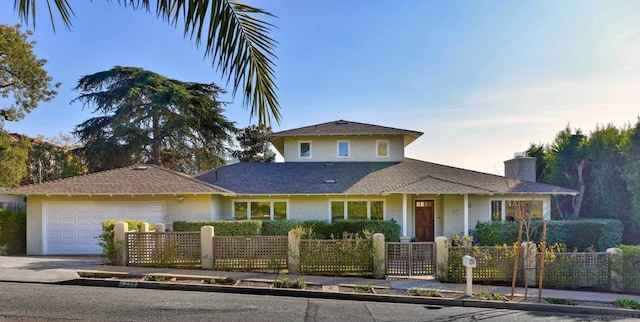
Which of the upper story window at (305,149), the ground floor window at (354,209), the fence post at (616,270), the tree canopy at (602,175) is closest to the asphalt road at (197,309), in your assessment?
the fence post at (616,270)

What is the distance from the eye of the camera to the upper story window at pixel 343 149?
894 inches

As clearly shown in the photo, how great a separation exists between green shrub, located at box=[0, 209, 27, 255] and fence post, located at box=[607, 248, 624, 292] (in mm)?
22209

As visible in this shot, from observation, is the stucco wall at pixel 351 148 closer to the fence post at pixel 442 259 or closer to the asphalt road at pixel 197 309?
the fence post at pixel 442 259

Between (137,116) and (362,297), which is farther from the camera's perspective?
(137,116)

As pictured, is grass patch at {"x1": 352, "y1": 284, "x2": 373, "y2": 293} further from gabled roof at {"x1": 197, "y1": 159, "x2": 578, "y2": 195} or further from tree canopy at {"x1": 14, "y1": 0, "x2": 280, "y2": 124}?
tree canopy at {"x1": 14, "y1": 0, "x2": 280, "y2": 124}

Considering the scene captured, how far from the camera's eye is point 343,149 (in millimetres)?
22750

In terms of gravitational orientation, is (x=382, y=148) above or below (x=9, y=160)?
above

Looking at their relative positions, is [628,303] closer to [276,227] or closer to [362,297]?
[362,297]

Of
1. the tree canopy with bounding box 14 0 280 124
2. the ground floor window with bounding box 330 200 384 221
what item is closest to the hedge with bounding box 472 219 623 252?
the ground floor window with bounding box 330 200 384 221

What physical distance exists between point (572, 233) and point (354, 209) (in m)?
9.15

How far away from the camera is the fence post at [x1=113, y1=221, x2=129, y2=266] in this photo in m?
13.1

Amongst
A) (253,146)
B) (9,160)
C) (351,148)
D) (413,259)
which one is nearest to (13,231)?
(9,160)

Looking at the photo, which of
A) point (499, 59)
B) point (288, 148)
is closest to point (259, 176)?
point (288, 148)

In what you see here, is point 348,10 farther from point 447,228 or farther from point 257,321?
point 447,228
